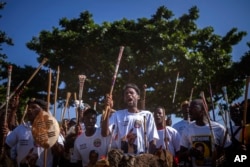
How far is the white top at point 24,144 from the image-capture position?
4.77 m

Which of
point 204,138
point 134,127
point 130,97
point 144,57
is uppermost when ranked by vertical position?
point 144,57

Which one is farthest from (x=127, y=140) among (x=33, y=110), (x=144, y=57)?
(x=144, y=57)

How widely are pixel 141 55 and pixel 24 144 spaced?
40.6 ft

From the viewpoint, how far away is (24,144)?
15.9ft

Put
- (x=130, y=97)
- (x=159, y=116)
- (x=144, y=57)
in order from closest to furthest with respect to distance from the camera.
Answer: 1. (x=130, y=97)
2. (x=159, y=116)
3. (x=144, y=57)

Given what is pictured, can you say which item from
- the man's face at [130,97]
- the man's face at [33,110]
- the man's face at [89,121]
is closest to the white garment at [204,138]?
the man's face at [130,97]

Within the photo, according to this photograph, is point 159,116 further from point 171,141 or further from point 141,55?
point 141,55

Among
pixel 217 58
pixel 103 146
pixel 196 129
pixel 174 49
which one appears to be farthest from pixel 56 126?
pixel 217 58

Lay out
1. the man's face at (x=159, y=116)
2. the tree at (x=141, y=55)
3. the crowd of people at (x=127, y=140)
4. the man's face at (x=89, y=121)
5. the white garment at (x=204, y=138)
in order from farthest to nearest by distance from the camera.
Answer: the tree at (x=141, y=55) < the man's face at (x=159, y=116) < the man's face at (x=89, y=121) < the white garment at (x=204, y=138) < the crowd of people at (x=127, y=140)

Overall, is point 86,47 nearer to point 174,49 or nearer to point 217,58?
point 174,49

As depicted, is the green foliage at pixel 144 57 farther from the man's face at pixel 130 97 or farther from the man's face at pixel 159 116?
the man's face at pixel 130 97

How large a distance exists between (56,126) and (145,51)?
13.2m

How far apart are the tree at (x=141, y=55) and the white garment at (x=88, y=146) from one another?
1085 centimetres

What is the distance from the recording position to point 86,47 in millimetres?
16594
